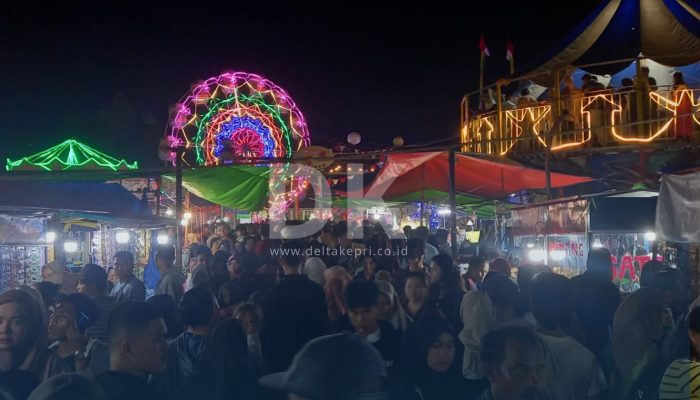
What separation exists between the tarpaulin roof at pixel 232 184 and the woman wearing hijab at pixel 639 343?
6722 mm

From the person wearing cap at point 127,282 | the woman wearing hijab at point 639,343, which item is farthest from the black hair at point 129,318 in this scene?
the person wearing cap at point 127,282

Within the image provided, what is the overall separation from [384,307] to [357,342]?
245 cm

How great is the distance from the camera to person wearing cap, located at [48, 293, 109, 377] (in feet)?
13.9

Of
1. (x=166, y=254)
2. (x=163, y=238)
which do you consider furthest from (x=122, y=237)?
(x=166, y=254)

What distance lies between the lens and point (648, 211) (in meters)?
8.30

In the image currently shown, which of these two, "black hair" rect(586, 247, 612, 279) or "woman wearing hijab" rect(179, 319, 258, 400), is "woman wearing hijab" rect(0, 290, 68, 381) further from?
"black hair" rect(586, 247, 612, 279)

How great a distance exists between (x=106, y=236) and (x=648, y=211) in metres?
11.5

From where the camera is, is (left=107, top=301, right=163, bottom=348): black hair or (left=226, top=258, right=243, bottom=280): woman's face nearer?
(left=107, top=301, right=163, bottom=348): black hair

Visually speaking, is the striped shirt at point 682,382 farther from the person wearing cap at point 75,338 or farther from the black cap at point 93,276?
the black cap at point 93,276

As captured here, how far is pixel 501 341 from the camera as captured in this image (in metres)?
3.01

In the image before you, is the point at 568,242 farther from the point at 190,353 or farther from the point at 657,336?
the point at 190,353

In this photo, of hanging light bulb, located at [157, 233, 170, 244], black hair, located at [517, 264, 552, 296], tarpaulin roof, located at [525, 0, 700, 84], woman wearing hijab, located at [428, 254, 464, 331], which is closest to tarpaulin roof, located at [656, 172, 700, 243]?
black hair, located at [517, 264, 552, 296]

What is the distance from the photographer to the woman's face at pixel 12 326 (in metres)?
3.61

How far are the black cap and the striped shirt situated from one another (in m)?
4.83
